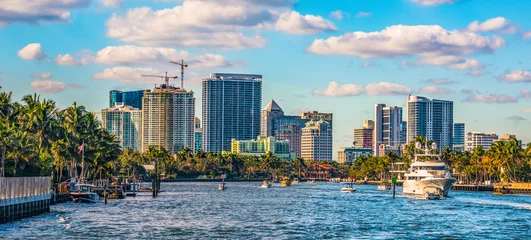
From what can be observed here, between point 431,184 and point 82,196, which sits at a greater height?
point 431,184

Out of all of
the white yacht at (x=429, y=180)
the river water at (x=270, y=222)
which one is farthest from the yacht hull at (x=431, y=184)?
the river water at (x=270, y=222)

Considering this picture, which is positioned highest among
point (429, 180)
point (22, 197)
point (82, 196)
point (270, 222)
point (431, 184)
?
point (22, 197)

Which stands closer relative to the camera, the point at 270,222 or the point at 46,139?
the point at 270,222

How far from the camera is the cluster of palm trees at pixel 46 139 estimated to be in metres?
128

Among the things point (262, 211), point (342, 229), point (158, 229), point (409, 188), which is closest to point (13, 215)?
point (158, 229)

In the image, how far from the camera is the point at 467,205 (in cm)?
14900

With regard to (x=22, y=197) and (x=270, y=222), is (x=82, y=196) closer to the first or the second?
(x=22, y=197)

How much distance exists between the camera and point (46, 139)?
14788cm

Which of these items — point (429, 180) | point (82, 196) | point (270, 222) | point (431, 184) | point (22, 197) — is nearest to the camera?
point (22, 197)

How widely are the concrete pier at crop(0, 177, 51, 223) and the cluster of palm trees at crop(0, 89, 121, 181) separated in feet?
37.4

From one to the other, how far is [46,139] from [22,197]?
5137 cm

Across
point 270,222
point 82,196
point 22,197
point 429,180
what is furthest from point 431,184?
point 22,197

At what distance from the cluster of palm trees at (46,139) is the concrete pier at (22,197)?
1141 cm

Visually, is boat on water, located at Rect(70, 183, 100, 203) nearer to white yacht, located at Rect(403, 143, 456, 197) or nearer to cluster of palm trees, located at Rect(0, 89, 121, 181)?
cluster of palm trees, located at Rect(0, 89, 121, 181)
